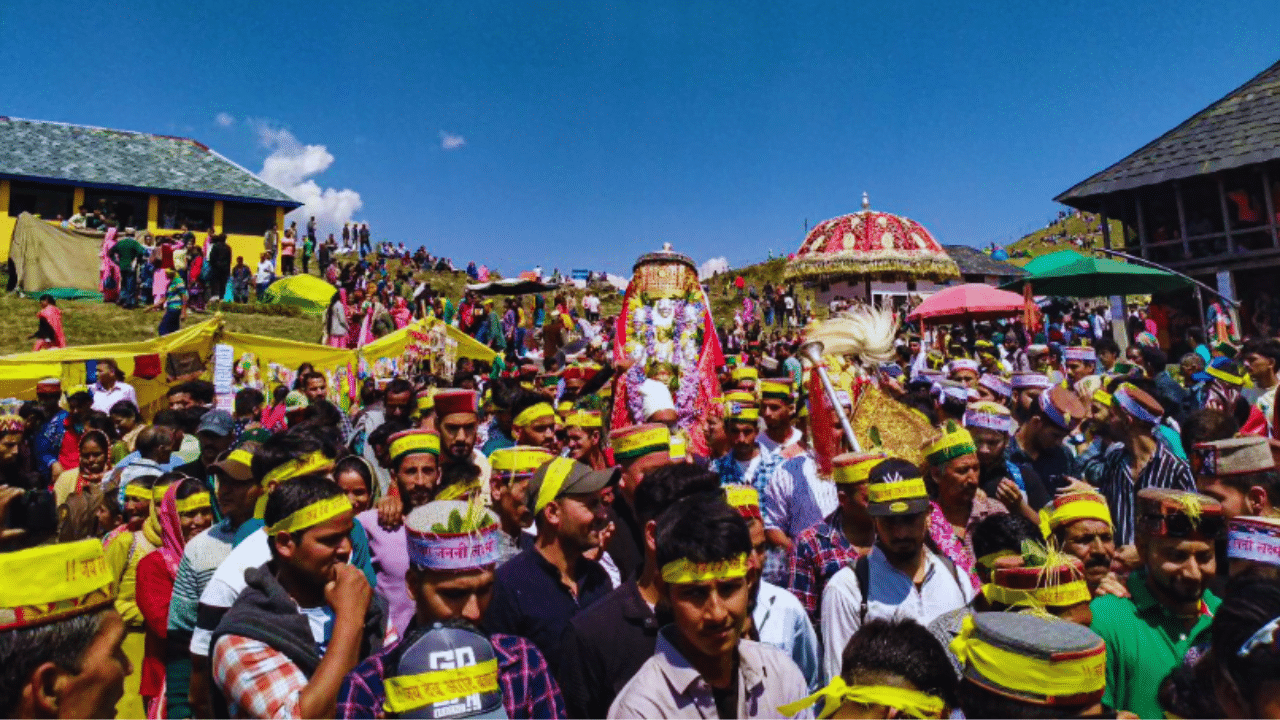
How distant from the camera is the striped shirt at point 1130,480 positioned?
15.1 feet

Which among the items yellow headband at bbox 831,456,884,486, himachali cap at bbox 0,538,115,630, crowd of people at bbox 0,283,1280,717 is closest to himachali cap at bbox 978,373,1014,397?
crowd of people at bbox 0,283,1280,717

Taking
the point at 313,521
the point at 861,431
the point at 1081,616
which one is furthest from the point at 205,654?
the point at 861,431

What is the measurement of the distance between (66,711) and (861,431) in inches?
191

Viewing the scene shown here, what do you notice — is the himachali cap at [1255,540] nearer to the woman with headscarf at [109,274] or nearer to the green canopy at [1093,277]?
the green canopy at [1093,277]

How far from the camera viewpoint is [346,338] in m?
15.0

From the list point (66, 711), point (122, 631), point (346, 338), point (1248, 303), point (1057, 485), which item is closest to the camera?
point (66, 711)

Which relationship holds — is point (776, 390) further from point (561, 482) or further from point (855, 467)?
point (561, 482)

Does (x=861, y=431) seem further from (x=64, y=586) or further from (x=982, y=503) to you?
(x=64, y=586)

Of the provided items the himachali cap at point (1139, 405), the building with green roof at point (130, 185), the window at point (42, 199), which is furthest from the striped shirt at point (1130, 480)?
the window at point (42, 199)

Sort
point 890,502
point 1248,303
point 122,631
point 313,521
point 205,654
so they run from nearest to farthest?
point 122,631
point 313,521
point 205,654
point 890,502
point 1248,303

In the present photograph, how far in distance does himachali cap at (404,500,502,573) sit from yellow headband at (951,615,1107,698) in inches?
60.0

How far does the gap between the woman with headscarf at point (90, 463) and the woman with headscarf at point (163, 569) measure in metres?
2.87

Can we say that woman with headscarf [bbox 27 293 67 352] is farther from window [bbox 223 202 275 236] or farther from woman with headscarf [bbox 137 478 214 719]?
window [bbox 223 202 275 236]

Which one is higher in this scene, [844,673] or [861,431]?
[861,431]
